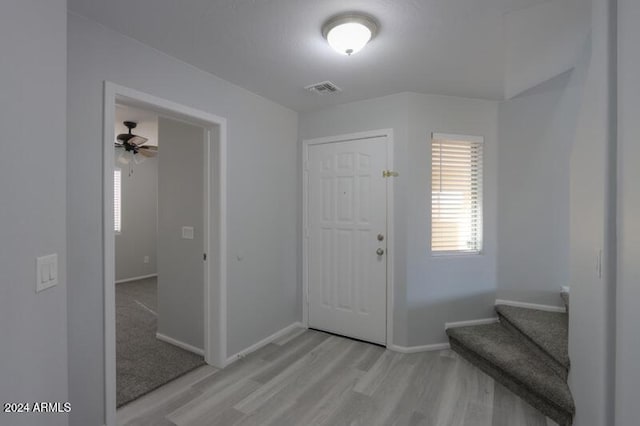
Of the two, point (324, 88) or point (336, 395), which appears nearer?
point (336, 395)

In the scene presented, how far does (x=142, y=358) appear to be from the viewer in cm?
251

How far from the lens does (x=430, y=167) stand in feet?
9.02

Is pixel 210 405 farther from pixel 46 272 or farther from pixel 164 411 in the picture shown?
pixel 46 272

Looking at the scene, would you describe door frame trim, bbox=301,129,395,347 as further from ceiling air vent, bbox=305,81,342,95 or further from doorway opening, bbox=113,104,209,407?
doorway opening, bbox=113,104,209,407

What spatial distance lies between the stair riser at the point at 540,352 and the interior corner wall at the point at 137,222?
19.6 feet

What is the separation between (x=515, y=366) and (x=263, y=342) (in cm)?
213

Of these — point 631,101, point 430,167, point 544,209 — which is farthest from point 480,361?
point 631,101

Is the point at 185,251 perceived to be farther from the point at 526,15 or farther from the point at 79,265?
the point at 526,15

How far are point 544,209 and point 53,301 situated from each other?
3.60m

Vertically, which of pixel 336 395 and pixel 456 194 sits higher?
pixel 456 194

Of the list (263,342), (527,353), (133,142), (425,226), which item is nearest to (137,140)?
(133,142)

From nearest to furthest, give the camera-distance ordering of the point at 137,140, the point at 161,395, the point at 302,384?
the point at 161,395
the point at 302,384
the point at 137,140

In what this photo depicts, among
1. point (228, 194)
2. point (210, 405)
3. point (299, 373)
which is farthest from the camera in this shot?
point (228, 194)

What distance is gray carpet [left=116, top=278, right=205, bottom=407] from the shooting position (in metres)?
2.14
